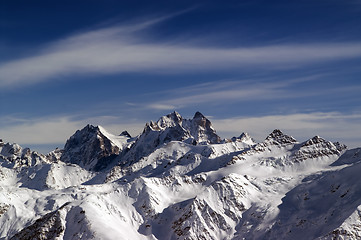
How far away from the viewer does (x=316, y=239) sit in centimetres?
19325

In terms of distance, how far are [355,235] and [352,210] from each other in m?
17.6

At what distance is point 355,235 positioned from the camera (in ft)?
600

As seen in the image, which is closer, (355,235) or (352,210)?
(355,235)

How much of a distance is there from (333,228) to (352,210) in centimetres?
1155

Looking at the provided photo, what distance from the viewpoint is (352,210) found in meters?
199

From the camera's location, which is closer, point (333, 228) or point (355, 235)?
point (355, 235)

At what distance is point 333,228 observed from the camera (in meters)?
196

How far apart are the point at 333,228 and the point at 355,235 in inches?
521

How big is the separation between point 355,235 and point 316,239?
16.2m
